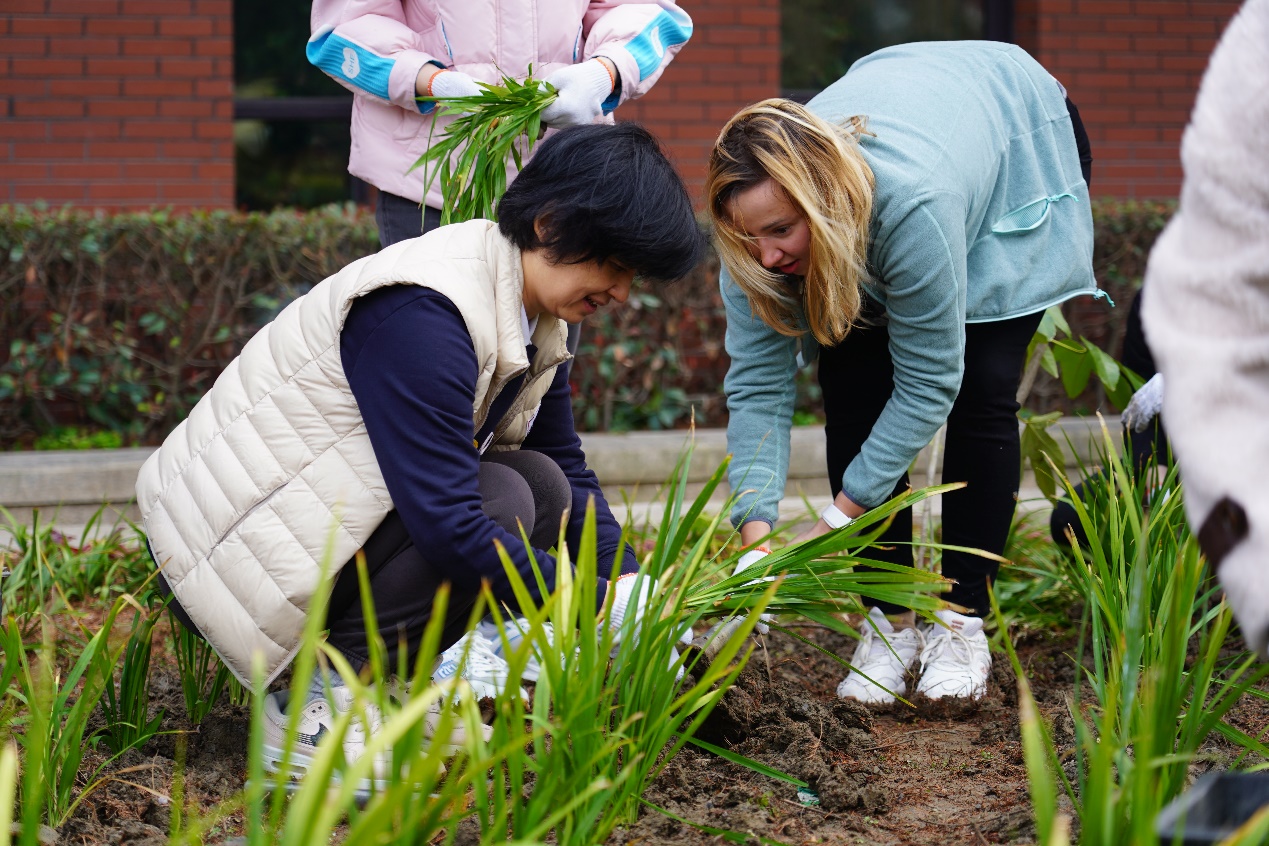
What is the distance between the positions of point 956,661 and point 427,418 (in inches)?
50.4

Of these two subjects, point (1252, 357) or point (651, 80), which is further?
point (651, 80)

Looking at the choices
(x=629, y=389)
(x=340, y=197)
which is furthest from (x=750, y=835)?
(x=340, y=197)

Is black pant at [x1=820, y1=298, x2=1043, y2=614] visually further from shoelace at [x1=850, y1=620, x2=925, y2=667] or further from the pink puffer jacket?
the pink puffer jacket

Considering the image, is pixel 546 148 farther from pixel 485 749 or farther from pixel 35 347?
pixel 35 347

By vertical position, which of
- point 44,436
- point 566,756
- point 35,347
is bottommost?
point 44,436

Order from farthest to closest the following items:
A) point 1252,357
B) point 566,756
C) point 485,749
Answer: point 566,756
point 485,749
point 1252,357

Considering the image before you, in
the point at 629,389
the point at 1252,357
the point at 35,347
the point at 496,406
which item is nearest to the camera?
the point at 1252,357

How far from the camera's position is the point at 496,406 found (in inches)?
87.0

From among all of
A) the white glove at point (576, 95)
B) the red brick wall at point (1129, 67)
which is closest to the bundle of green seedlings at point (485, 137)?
the white glove at point (576, 95)

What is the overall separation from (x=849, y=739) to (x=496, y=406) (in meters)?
0.88

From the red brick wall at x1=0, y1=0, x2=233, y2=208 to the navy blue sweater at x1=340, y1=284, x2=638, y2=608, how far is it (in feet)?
13.5

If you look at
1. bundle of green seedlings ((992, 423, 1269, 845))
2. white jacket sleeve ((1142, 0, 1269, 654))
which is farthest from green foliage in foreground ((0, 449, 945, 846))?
white jacket sleeve ((1142, 0, 1269, 654))

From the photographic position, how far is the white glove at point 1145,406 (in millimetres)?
2938

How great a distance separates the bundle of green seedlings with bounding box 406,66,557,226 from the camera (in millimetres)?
2436
